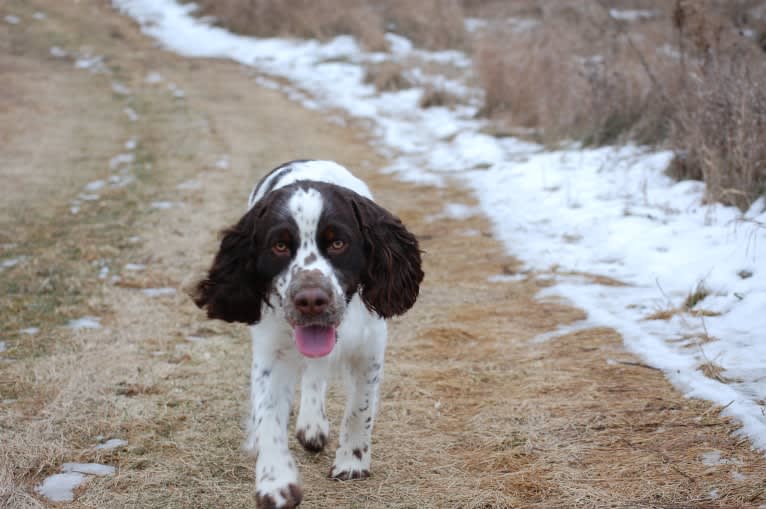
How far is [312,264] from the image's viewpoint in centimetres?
277

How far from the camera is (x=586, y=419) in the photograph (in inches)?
131

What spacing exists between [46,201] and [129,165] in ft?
5.39

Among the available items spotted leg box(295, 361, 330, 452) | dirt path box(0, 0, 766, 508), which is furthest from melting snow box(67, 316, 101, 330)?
spotted leg box(295, 361, 330, 452)

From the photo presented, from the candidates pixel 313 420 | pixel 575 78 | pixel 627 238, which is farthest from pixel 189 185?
pixel 313 420

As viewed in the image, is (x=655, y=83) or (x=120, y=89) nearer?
(x=655, y=83)

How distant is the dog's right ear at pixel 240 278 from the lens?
9.98 ft

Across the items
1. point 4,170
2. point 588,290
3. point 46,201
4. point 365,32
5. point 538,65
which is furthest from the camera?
Result: point 365,32

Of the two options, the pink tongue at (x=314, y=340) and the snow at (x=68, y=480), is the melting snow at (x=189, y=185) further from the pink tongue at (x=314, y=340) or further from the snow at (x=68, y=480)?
the pink tongue at (x=314, y=340)

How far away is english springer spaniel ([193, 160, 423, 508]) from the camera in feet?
8.93

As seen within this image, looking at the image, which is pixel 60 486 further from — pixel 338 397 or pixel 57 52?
pixel 57 52

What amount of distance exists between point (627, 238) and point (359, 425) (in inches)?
119

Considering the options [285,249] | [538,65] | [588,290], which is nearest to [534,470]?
[285,249]

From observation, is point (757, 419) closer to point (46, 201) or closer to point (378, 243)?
point (378, 243)

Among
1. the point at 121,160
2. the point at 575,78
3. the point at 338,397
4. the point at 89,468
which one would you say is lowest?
the point at 121,160
